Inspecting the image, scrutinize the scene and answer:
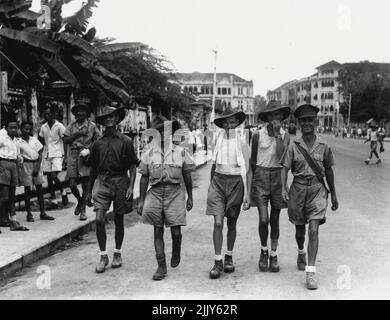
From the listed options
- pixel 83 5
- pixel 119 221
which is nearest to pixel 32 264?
pixel 119 221

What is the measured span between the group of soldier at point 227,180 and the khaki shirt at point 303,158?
0.01 m

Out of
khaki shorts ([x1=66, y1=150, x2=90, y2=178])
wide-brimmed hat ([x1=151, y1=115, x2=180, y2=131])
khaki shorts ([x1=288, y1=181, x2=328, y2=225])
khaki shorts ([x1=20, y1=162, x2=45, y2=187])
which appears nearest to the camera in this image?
khaki shorts ([x1=288, y1=181, x2=328, y2=225])

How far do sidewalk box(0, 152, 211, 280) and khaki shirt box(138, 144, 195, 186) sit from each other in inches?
71.1

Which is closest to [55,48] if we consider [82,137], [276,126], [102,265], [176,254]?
[82,137]

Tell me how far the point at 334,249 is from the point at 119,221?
277cm

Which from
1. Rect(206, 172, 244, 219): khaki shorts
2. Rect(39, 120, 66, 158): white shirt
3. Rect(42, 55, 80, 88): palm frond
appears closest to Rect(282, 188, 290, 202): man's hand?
Rect(206, 172, 244, 219): khaki shorts

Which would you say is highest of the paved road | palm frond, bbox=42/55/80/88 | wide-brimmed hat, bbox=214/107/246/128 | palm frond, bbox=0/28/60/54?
palm frond, bbox=0/28/60/54

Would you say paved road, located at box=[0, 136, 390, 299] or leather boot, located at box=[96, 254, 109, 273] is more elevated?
leather boot, located at box=[96, 254, 109, 273]

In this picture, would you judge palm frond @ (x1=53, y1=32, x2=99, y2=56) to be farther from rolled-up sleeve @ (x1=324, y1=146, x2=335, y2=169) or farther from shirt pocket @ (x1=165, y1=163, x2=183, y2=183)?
rolled-up sleeve @ (x1=324, y1=146, x2=335, y2=169)

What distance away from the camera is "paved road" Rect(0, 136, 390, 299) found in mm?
4746

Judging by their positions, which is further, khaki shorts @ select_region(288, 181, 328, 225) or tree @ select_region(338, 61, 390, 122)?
tree @ select_region(338, 61, 390, 122)

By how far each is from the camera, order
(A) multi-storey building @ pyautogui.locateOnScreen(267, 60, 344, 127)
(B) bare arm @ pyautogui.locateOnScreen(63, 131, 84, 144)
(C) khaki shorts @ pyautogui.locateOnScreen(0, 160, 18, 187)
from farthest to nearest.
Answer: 1. (A) multi-storey building @ pyautogui.locateOnScreen(267, 60, 344, 127)
2. (B) bare arm @ pyautogui.locateOnScreen(63, 131, 84, 144)
3. (C) khaki shorts @ pyautogui.locateOnScreen(0, 160, 18, 187)

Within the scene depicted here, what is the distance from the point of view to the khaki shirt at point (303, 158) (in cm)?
525
